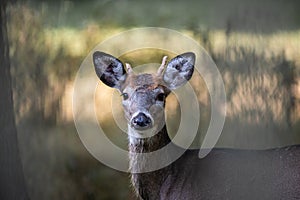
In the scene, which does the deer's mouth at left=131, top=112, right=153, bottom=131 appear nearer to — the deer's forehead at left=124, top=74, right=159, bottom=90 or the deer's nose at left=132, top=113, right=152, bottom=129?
the deer's nose at left=132, top=113, right=152, bottom=129

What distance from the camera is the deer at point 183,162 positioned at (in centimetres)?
553

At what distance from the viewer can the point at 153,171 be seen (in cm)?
589

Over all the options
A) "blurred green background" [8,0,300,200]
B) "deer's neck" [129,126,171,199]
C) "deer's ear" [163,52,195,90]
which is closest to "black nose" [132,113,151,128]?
"deer's neck" [129,126,171,199]

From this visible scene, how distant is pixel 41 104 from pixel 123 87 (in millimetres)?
1951

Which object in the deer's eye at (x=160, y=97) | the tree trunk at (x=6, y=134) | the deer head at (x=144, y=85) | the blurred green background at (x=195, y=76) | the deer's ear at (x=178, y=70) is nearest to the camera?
the deer head at (x=144, y=85)

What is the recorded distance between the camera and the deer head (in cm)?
583

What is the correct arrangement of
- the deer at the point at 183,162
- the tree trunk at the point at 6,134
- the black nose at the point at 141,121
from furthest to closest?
the tree trunk at the point at 6,134 < the black nose at the point at 141,121 < the deer at the point at 183,162

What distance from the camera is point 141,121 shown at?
18.6 ft

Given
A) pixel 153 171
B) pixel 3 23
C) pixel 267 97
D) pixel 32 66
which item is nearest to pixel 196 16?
pixel 267 97

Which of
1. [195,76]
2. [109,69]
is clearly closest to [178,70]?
[109,69]

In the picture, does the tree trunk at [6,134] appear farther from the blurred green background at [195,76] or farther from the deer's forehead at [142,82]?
the deer's forehead at [142,82]

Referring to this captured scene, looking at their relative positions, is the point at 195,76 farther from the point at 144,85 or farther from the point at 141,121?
the point at 141,121

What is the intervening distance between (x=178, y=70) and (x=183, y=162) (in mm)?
873

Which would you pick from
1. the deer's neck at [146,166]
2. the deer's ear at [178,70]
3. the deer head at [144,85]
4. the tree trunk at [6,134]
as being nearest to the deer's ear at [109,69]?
the deer head at [144,85]
